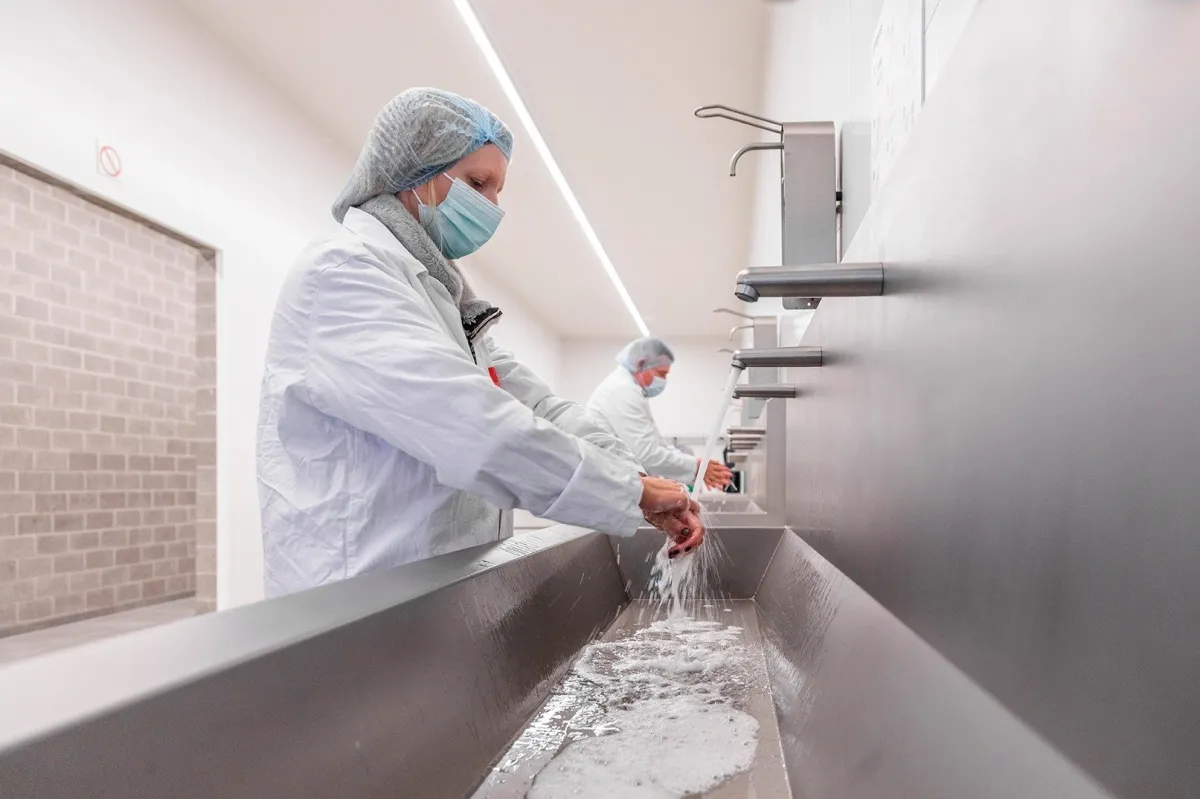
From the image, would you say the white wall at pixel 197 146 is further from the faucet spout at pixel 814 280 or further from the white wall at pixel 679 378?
the white wall at pixel 679 378

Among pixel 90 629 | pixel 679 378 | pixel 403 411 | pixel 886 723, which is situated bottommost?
pixel 90 629

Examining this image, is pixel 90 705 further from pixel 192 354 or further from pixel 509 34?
pixel 192 354

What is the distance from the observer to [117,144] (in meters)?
2.81

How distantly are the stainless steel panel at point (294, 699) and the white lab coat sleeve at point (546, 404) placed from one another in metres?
0.64

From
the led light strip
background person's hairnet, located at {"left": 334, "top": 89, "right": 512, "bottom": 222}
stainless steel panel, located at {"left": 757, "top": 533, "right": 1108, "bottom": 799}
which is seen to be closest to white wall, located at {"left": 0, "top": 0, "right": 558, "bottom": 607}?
the led light strip

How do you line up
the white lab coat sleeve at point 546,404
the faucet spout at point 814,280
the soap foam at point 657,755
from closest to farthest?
the soap foam at point 657,755
the faucet spout at point 814,280
the white lab coat sleeve at point 546,404

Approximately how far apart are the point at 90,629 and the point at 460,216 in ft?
13.1

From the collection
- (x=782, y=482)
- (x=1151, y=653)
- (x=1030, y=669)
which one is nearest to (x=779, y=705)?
(x=1030, y=669)

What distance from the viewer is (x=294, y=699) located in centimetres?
44

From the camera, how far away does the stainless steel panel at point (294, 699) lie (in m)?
0.33

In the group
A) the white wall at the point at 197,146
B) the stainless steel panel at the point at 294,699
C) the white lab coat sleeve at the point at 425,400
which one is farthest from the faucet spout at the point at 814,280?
the white wall at the point at 197,146

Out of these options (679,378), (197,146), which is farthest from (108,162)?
(679,378)

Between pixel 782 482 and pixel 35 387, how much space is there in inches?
157

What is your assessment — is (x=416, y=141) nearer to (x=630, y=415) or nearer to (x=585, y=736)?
(x=585, y=736)
